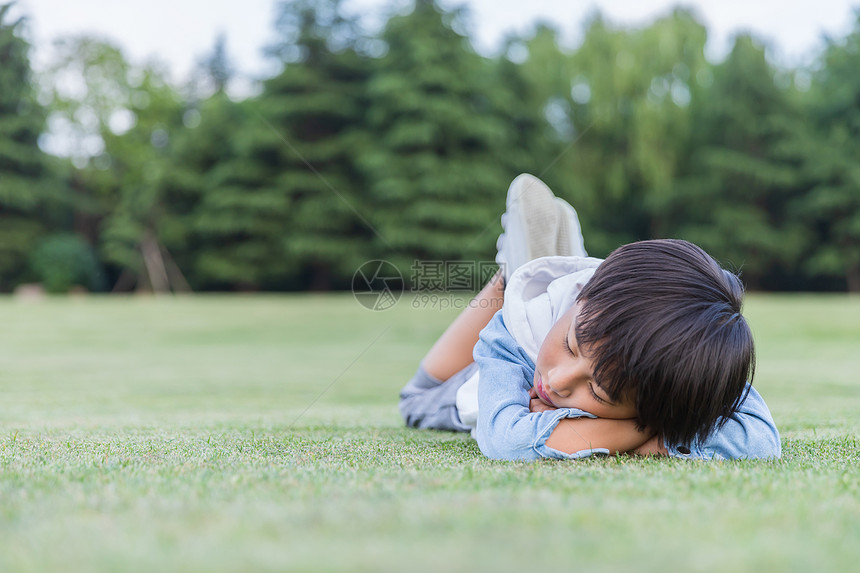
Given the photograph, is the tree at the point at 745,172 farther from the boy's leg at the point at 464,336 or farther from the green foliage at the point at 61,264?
the boy's leg at the point at 464,336

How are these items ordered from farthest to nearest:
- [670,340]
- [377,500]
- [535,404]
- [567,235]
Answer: [567,235], [535,404], [670,340], [377,500]

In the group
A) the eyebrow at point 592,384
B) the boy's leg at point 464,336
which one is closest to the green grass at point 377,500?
the eyebrow at point 592,384

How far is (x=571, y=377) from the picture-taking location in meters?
1.92

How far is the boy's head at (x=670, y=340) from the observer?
70.6 inches

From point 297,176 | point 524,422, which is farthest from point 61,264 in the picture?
point 524,422

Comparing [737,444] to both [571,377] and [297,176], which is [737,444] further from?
[297,176]

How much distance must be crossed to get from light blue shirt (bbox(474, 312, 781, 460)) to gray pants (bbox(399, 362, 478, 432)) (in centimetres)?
72

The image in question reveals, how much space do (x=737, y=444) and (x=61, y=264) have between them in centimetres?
2507

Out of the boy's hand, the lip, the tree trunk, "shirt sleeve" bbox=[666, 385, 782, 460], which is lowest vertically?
the tree trunk

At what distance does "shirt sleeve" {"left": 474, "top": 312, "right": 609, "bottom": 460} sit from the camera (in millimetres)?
1984

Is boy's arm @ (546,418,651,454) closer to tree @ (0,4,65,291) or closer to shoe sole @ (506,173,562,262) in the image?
shoe sole @ (506,173,562,262)

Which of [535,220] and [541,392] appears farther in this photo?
[535,220]

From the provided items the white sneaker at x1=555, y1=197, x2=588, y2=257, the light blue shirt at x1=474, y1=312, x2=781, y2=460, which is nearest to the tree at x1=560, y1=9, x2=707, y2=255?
the white sneaker at x1=555, y1=197, x2=588, y2=257

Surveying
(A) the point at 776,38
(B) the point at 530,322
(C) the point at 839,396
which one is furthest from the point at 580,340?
(A) the point at 776,38
